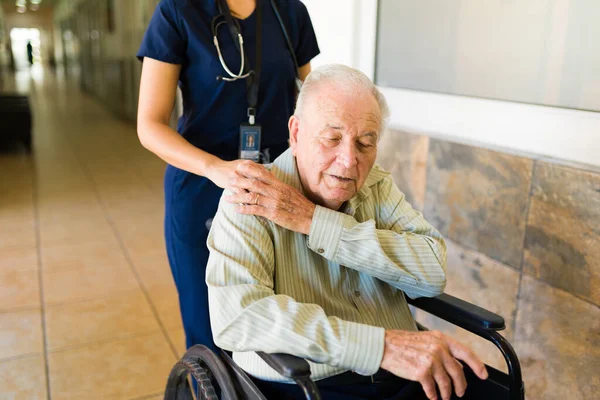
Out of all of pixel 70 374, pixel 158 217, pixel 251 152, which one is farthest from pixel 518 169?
pixel 158 217

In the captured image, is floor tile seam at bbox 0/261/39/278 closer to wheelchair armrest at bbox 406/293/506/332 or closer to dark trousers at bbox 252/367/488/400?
dark trousers at bbox 252/367/488/400

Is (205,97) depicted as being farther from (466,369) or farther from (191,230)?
(466,369)

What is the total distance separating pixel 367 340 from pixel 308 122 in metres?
0.51

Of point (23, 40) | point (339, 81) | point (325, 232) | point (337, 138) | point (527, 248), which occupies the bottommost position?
point (527, 248)

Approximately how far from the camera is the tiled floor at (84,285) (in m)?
2.41

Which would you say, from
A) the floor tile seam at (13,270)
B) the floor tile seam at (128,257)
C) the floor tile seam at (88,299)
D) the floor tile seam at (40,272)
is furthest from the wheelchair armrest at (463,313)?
the floor tile seam at (13,270)

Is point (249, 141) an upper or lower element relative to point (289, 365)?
upper

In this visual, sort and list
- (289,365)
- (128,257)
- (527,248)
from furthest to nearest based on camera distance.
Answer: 1. (128,257)
2. (527,248)
3. (289,365)

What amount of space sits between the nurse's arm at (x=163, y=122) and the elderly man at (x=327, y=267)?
23 centimetres

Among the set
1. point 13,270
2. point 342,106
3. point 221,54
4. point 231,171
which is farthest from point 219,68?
point 13,270

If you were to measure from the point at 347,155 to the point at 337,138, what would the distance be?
0.15 feet

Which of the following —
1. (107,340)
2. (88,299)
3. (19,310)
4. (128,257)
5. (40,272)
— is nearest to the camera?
(107,340)

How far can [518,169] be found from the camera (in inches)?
73.7

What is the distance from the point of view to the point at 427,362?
3.58ft
